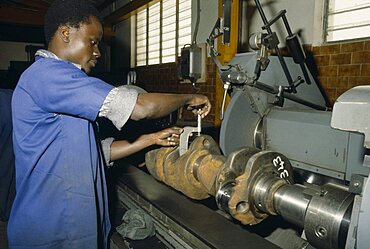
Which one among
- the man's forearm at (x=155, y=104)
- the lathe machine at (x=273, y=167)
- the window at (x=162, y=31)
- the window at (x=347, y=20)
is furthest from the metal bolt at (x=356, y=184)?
the window at (x=162, y=31)

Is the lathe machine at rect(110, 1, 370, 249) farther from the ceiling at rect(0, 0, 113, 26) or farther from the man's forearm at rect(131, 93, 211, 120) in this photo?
the ceiling at rect(0, 0, 113, 26)

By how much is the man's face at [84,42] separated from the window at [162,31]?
10.7 feet

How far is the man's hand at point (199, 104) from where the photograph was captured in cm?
121

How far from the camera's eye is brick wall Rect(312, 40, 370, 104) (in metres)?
2.21

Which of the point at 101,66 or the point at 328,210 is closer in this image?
the point at 328,210

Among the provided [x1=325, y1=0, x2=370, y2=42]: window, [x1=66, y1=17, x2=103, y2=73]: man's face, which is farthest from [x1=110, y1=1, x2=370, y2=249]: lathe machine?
[x1=325, y1=0, x2=370, y2=42]: window

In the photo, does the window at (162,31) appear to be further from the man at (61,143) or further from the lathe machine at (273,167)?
the man at (61,143)

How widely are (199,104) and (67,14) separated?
0.58 metres

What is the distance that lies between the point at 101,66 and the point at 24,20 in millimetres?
1920

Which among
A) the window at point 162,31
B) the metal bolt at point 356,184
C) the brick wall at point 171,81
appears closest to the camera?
the metal bolt at point 356,184

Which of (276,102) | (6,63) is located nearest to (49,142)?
(276,102)

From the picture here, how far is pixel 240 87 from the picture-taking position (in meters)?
1.57

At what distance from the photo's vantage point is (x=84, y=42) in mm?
1112

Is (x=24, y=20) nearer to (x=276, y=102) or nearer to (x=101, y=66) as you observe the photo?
(x=101, y=66)
